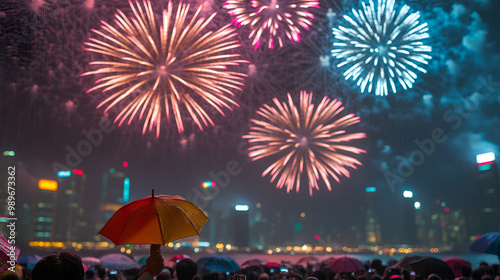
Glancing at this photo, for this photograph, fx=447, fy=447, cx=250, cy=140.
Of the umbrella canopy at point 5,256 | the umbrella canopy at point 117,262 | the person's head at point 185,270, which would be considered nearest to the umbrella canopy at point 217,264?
the umbrella canopy at point 117,262

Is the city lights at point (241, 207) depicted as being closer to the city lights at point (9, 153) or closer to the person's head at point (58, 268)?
the city lights at point (9, 153)

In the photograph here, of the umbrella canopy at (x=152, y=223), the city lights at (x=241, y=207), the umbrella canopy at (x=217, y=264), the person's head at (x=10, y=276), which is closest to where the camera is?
the umbrella canopy at (x=152, y=223)

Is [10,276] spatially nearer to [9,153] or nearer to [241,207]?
[9,153]

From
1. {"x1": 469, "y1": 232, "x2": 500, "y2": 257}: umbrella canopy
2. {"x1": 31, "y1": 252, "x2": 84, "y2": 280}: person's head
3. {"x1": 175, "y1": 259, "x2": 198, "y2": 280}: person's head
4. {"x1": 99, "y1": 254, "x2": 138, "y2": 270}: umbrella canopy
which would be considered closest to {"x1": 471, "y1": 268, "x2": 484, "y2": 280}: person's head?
{"x1": 469, "y1": 232, "x2": 500, "y2": 257}: umbrella canopy

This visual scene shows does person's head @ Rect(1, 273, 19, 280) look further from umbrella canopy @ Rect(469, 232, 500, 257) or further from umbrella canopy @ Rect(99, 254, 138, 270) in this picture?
umbrella canopy @ Rect(469, 232, 500, 257)

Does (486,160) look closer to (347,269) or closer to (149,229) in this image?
(347,269)

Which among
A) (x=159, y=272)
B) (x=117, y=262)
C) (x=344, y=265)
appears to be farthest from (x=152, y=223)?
(x=117, y=262)
